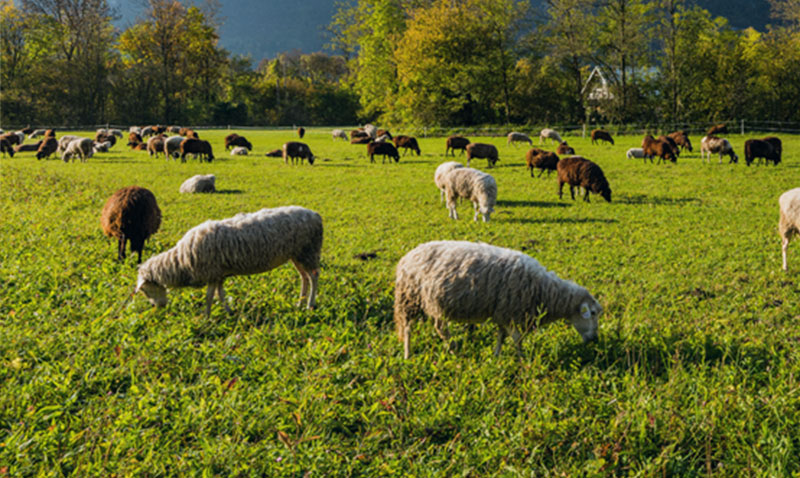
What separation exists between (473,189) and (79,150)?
859 inches

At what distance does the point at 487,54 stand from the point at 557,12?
7875 millimetres

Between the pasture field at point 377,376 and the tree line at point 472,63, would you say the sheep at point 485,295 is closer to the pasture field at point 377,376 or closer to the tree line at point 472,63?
the pasture field at point 377,376

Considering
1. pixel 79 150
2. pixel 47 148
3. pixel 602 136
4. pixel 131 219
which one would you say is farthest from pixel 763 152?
pixel 47 148

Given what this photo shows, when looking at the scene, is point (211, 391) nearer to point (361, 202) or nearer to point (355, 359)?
point (355, 359)

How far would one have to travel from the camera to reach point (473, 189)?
1292 centimetres

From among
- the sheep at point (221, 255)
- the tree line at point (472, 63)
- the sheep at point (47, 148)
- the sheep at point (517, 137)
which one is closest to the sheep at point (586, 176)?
the sheep at point (221, 255)

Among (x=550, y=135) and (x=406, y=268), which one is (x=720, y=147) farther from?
(x=406, y=268)

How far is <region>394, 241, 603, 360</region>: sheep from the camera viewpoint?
16.0 ft

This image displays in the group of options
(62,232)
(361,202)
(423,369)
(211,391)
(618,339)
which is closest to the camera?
(211,391)

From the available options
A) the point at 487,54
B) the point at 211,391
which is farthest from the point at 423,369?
the point at 487,54

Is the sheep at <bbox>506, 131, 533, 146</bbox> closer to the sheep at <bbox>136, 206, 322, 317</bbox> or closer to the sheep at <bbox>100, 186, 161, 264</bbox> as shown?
the sheep at <bbox>100, 186, 161, 264</bbox>

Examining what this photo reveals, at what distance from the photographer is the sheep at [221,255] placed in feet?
19.3

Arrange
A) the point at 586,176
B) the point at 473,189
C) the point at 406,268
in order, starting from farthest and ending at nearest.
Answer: the point at 586,176, the point at 473,189, the point at 406,268

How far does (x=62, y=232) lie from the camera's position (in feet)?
32.1
